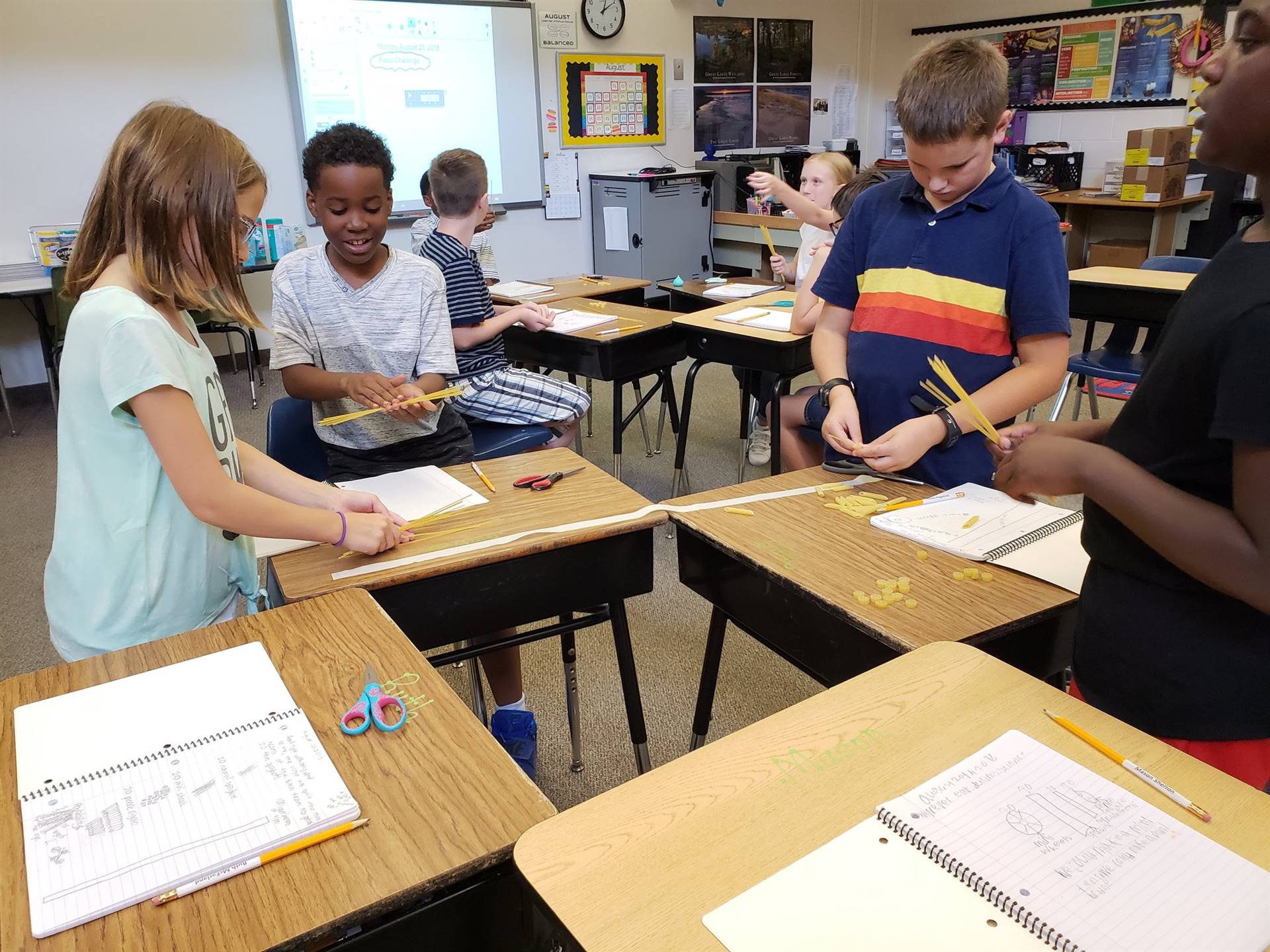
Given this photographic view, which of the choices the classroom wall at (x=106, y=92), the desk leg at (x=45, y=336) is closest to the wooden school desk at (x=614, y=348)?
the desk leg at (x=45, y=336)

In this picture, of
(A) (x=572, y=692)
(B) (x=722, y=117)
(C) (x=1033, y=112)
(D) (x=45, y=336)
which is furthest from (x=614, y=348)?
(C) (x=1033, y=112)

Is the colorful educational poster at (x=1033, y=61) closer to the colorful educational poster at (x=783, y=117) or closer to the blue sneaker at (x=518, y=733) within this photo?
the colorful educational poster at (x=783, y=117)

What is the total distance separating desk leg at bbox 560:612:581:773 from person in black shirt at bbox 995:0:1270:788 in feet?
3.29

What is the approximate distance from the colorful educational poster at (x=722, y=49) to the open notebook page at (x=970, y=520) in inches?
249

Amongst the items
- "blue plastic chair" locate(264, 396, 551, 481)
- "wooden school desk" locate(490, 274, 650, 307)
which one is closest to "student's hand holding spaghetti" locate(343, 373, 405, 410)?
"blue plastic chair" locate(264, 396, 551, 481)

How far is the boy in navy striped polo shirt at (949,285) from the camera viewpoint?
4.80ft

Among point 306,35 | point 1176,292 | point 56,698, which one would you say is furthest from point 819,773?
point 306,35

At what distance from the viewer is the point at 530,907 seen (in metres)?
0.81

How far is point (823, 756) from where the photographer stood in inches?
31.5

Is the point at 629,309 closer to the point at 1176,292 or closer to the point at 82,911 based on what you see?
the point at 1176,292

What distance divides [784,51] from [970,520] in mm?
7047

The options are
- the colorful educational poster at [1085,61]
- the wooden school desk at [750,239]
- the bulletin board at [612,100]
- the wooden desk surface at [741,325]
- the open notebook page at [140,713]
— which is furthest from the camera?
the colorful educational poster at [1085,61]

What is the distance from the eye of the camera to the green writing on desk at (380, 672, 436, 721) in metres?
0.92

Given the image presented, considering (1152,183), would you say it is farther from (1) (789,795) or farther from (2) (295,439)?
(1) (789,795)
